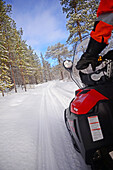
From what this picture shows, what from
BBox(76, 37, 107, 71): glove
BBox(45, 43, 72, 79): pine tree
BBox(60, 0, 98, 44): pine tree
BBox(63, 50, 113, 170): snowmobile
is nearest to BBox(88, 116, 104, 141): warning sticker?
BBox(63, 50, 113, 170): snowmobile

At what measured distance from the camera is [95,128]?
2.59 feet

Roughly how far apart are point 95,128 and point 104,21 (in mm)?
1137

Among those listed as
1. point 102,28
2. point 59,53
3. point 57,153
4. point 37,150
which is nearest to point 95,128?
point 102,28

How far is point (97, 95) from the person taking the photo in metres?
0.88

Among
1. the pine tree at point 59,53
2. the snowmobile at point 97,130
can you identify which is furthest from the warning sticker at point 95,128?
the pine tree at point 59,53

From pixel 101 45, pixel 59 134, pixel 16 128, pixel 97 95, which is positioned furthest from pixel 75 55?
pixel 16 128

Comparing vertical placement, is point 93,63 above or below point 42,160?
above

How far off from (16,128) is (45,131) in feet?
2.94

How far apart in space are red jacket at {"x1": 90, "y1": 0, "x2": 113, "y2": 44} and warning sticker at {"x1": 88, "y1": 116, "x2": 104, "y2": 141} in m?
0.90

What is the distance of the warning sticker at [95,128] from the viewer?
0.78m

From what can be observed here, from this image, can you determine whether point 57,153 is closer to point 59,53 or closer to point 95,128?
point 95,128

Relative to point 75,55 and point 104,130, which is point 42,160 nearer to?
point 104,130

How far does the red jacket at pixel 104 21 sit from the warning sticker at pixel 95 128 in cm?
90

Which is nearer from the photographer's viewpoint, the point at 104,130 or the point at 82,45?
the point at 104,130
